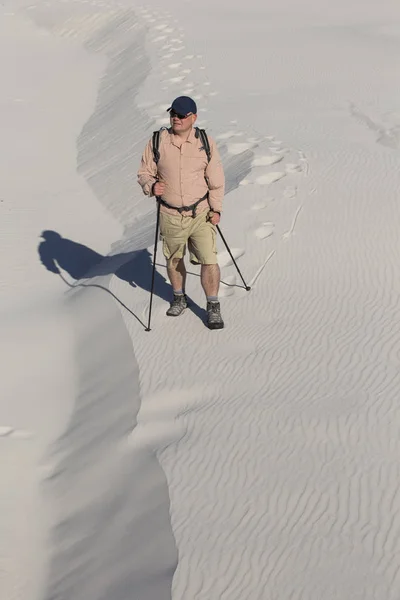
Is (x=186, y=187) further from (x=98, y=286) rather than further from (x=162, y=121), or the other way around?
(x=162, y=121)

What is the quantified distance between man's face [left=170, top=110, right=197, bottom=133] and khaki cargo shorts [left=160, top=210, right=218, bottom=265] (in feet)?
2.47

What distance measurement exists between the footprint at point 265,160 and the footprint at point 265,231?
2238 mm

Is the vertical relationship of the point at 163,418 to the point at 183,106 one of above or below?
below

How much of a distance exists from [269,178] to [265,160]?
84 cm

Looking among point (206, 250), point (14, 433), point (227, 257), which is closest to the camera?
point (14, 433)

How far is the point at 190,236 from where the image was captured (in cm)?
771

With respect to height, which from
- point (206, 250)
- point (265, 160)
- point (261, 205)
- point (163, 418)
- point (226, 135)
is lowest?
point (226, 135)

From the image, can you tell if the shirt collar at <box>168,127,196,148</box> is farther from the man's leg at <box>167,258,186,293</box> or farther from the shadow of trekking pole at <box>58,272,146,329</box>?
the shadow of trekking pole at <box>58,272,146,329</box>

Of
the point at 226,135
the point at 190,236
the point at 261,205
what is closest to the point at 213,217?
the point at 190,236

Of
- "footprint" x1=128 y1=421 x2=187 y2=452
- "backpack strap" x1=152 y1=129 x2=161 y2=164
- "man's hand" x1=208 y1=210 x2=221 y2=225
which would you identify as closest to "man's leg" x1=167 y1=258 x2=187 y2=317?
"man's hand" x1=208 y1=210 x2=221 y2=225

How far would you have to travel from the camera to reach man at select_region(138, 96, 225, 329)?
7227mm

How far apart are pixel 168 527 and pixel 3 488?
179 cm

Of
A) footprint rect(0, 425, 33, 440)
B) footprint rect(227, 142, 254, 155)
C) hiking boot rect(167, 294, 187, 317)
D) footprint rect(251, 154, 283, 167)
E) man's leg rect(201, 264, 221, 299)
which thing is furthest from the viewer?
footprint rect(227, 142, 254, 155)

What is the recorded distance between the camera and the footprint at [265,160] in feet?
41.6
